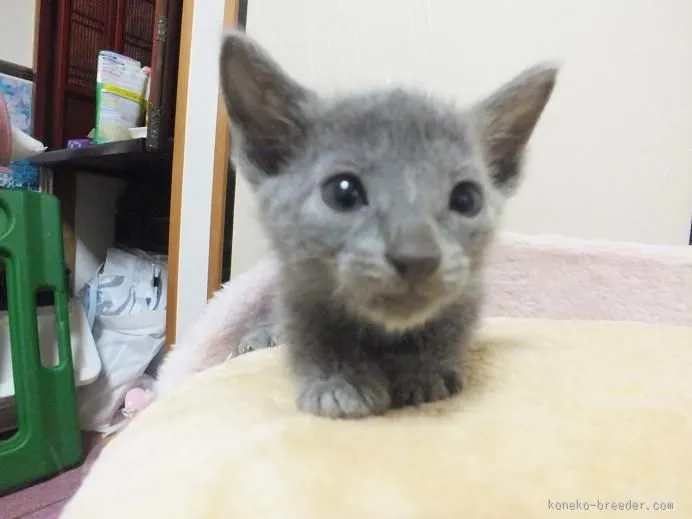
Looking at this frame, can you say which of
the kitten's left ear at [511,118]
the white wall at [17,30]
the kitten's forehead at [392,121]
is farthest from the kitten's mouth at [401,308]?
the white wall at [17,30]

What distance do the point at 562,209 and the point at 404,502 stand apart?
97 cm

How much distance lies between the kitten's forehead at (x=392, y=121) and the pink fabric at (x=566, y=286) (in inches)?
16.0

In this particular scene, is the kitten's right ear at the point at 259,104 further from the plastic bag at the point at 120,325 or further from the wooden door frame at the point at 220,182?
the plastic bag at the point at 120,325

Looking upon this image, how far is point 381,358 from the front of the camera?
610mm

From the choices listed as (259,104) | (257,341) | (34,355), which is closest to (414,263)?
(259,104)

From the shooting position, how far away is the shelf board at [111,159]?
160 centimetres

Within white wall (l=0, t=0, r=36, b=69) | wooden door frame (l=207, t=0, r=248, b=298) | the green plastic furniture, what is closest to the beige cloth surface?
wooden door frame (l=207, t=0, r=248, b=298)

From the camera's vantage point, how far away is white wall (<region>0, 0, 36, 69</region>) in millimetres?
2162

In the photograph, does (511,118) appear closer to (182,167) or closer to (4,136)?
(182,167)

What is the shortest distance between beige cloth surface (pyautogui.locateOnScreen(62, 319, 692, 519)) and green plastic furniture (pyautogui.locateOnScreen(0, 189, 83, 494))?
0.99 metres

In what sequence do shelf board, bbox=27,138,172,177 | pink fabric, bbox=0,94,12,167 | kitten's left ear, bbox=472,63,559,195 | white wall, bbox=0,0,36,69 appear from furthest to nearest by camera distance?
white wall, bbox=0,0,36,69, pink fabric, bbox=0,94,12,167, shelf board, bbox=27,138,172,177, kitten's left ear, bbox=472,63,559,195

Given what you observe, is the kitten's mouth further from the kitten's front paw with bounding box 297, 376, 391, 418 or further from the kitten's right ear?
the kitten's right ear

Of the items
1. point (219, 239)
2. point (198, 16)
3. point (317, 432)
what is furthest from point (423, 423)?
point (198, 16)

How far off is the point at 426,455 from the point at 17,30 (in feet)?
7.97
